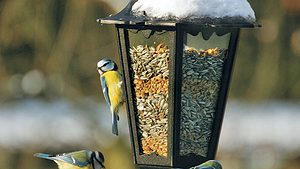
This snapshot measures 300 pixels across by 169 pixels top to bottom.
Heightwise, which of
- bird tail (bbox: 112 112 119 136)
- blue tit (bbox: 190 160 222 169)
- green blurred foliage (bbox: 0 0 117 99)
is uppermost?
bird tail (bbox: 112 112 119 136)

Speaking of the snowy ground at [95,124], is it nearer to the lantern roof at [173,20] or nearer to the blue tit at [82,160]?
the blue tit at [82,160]

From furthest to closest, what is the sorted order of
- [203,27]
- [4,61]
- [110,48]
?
[4,61] < [110,48] < [203,27]

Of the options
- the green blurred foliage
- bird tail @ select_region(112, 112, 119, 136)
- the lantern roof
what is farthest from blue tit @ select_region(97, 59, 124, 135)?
the green blurred foliage

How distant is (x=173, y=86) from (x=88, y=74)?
327 cm

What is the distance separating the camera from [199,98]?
2.23 meters

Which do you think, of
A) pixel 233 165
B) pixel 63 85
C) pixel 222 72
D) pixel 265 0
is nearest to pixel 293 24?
pixel 265 0

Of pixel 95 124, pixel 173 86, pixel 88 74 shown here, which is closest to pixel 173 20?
pixel 173 86

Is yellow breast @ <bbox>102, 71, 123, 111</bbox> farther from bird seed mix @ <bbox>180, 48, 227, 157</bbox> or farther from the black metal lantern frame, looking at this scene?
bird seed mix @ <bbox>180, 48, 227, 157</bbox>

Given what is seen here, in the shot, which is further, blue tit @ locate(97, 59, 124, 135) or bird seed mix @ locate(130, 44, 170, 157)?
blue tit @ locate(97, 59, 124, 135)

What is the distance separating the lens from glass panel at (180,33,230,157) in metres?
2.18

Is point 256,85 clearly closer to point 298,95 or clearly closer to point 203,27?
point 298,95

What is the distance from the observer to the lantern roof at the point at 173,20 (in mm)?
2084

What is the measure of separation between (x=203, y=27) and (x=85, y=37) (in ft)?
10.5

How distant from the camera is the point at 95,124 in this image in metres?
5.23
